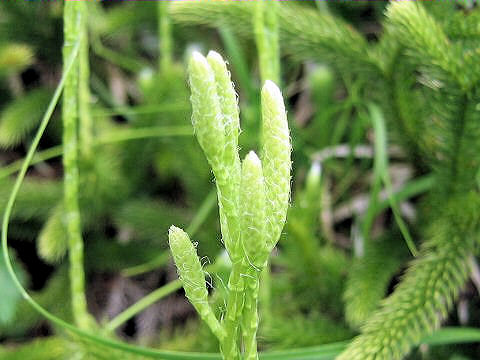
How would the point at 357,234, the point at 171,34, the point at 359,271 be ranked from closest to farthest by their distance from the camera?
Answer: the point at 359,271 → the point at 357,234 → the point at 171,34

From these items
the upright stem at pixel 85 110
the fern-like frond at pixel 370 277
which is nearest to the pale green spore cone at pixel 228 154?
the fern-like frond at pixel 370 277

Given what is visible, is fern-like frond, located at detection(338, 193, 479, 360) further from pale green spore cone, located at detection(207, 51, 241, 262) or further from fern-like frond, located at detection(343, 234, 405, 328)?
pale green spore cone, located at detection(207, 51, 241, 262)

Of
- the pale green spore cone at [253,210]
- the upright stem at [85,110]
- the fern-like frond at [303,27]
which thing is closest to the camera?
the pale green spore cone at [253,210]

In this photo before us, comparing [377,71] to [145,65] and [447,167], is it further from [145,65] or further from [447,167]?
[145,65]

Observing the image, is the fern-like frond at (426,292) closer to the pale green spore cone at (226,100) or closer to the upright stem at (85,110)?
the pale green spore cone at (226,100)

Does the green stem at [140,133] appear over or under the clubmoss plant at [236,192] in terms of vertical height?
under

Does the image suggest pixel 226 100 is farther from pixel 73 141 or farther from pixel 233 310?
pixel 73 141

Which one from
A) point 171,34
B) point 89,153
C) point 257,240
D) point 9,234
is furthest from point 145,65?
point 257,240

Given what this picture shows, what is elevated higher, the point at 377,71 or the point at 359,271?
the point at 377,71
